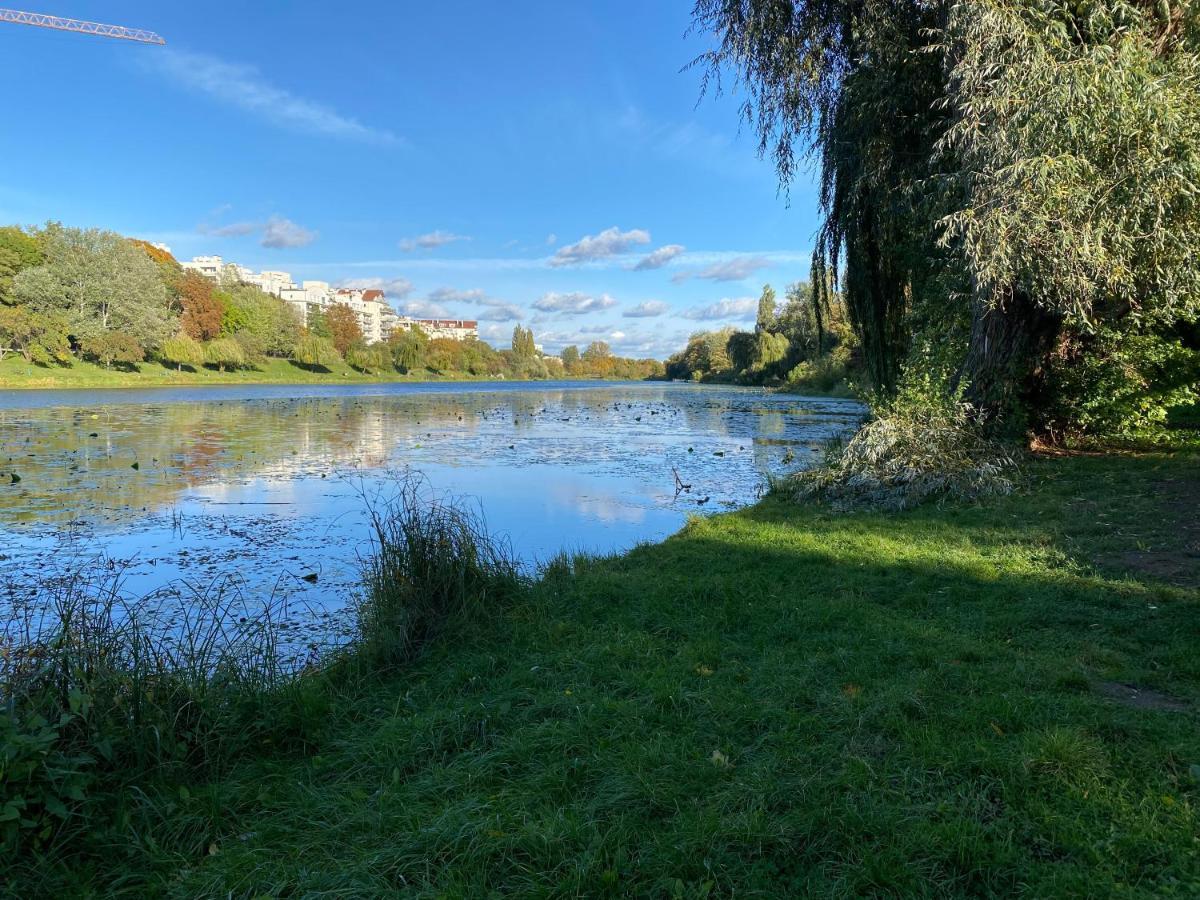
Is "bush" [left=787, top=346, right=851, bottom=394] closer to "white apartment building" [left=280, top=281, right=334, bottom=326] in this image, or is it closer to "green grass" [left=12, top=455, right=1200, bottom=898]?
"green grass" [left=12, top=455, right=1200, bottom=898]

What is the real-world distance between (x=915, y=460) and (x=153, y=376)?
206 feet

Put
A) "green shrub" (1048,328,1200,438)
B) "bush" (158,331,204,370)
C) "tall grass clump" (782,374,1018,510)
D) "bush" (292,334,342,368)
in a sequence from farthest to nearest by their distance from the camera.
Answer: "bush" (292,334,342,368)
"bush" (158,331,204,370)
"green shrub" (1048,328,1200,438)
"tall grass clump" (782,374,1018,510)

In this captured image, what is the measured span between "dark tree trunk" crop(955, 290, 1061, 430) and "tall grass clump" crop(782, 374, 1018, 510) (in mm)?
618

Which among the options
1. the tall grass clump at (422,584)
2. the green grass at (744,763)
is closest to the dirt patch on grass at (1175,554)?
the green grass at (744,763)

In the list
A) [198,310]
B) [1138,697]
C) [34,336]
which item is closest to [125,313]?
[34,336]

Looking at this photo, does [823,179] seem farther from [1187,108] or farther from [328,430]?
[328,430]

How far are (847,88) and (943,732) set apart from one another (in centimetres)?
1121

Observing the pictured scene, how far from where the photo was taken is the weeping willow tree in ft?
27.8

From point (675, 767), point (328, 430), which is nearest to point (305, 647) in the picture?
point (675, 767)

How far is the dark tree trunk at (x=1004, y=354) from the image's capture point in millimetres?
11703

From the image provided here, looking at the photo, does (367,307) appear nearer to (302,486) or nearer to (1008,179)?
(302,486)

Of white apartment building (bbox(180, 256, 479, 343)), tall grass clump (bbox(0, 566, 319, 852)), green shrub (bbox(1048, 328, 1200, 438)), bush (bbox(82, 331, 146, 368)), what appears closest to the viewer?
tall grass clump (bbox(0, 566, 319, 852))

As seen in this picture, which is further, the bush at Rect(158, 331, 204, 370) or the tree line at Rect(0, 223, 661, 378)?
the bush at Rect(158, 331, 204, 370)

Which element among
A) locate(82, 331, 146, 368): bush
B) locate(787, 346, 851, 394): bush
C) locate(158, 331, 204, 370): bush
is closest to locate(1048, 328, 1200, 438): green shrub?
locate(787, 346, 851, 394): bush
